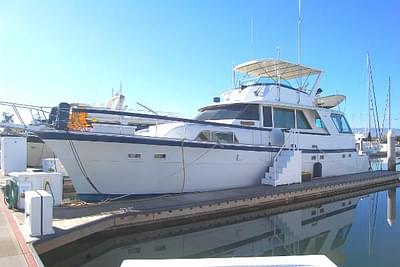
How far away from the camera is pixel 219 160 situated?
449 inches

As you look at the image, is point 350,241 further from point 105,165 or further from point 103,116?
point 103,116

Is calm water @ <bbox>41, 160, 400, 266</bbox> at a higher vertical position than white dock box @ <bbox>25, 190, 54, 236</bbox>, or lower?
lower

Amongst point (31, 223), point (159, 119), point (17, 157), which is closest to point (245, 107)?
point (159, 119)

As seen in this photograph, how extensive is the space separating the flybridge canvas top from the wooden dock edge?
5059mm

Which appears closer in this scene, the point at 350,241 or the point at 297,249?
the point at 297,249

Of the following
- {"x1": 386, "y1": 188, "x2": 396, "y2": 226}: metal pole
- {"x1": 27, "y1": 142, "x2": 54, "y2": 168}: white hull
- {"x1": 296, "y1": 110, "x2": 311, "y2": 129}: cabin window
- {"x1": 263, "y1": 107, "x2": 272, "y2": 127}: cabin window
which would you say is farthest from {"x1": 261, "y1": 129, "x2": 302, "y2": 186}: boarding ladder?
{"x1": 27, "y1": 142, "x2": 54, "y2": 168}: white hull

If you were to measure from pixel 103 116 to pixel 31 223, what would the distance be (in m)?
4.38

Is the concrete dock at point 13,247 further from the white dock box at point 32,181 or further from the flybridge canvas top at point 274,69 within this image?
the flybridge canvas top at point 274,69

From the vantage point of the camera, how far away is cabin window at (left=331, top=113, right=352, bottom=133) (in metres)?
16.0

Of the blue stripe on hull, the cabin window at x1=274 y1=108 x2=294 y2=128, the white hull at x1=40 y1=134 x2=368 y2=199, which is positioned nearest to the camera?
the blue stripe on hull

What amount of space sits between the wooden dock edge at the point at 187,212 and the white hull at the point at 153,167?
4.27 feet

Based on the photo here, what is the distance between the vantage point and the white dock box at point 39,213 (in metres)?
6.35

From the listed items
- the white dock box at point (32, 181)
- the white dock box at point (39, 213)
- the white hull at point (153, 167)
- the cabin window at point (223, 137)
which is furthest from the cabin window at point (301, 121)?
the white dock box at point (39, 213)

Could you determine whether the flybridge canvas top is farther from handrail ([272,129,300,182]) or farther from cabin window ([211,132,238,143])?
cabin window ([211,132,238,143])
